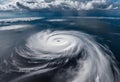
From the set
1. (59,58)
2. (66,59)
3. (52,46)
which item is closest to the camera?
(66,59)

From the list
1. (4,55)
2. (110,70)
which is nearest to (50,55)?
(4,55)

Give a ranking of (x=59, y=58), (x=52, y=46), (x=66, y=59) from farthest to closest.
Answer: (x=52, y=46)
(x=59, y=58)
(x=66, y=59)

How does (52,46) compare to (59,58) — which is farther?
(52,46)

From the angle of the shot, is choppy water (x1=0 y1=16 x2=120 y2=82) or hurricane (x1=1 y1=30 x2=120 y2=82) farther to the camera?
hurricane (x1=1 y1=30 x2=120 y2=82)

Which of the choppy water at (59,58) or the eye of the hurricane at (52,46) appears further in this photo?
the eye of the hurricane at (52,46)

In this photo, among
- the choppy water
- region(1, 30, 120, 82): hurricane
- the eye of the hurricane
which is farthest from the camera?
the eye of the hurricane

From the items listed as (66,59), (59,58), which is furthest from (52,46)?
(66,59)

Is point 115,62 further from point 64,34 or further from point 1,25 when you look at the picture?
point 1,25

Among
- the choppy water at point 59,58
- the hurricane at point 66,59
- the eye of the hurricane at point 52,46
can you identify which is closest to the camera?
the choppy water at point 59,58

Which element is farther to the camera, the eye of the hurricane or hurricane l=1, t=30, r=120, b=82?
the eye of the hurricane

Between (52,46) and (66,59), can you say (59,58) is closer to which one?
(66,59)

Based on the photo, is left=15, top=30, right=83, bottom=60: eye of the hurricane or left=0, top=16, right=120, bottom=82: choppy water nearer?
left=0, top=16, right=120, bottom=82: choppy water

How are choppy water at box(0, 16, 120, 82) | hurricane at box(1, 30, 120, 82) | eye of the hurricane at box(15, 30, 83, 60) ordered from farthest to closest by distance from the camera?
eye of the hurricane at box(15, 30, 83, 60) → hurricane at box(1, 30, 120, 82) → choppy water at box(0, 16, 120, 82)
